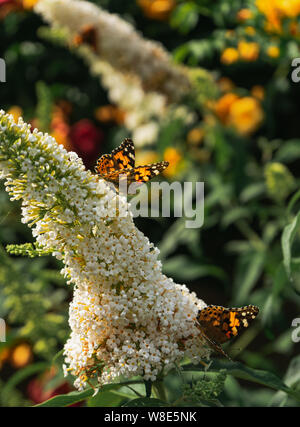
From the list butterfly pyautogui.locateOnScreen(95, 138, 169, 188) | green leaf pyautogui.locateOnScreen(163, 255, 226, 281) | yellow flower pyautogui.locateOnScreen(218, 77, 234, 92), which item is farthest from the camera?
yellow flower pyautogui.locateOnScreen(218, 77, 234, 92)

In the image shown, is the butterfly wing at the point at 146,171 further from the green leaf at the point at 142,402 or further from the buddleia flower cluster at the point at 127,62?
the buddleia flower cluster at the point at 127,62

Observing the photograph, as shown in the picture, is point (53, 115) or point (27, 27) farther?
point (27, 27)

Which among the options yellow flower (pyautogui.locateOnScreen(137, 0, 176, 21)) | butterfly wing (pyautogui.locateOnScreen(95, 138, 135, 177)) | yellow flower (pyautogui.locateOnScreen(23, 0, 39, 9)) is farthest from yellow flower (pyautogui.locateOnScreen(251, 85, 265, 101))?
butterfly wing (pyautogui.locateOnScreen(95, 138, 135, 177))

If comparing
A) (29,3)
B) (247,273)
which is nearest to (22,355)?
(247,273)

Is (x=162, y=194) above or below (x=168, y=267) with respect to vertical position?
above

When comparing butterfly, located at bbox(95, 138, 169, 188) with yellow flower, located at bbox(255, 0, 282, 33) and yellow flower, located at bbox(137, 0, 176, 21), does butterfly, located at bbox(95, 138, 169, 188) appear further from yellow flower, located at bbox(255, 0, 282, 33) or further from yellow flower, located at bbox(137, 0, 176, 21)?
yellow flower, located at bbox(137, 0, 176, 21)

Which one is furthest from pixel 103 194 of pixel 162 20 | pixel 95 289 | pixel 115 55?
pixel 162 20

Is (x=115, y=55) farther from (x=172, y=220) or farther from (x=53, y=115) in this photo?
(x=172, y=220)
